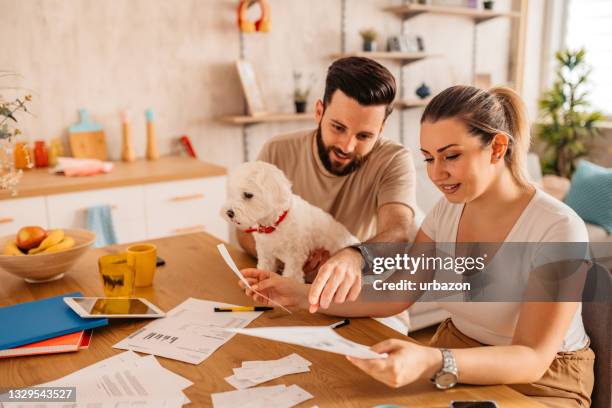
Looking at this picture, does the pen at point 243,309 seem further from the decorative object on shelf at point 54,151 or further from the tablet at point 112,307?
the decorative object on shelf at point 54,151

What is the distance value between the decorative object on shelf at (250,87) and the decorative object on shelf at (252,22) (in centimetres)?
23

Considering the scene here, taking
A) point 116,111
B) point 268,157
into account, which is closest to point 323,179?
point 268,157

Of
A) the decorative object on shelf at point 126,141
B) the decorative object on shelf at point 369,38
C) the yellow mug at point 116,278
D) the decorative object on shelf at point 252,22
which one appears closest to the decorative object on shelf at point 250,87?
the decorative object on shelf at point 252,22

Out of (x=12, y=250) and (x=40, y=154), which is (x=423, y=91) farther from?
(x=12, y=250)

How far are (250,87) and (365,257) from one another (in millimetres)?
2436

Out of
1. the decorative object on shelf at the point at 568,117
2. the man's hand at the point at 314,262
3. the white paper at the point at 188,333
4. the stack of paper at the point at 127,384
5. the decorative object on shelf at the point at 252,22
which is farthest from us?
the decorative object on shelf at the point at 568,117

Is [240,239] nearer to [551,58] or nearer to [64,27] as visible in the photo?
[64,27]

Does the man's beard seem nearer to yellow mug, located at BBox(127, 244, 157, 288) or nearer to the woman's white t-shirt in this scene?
the woman's white t-shirt

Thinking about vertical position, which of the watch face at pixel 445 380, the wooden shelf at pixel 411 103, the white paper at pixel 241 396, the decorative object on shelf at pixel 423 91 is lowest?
the white paper at pixel 241 396

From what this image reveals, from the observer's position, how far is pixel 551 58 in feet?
16.5

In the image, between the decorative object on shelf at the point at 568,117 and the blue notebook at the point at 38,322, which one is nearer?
the blue notebook at the point at 38,322

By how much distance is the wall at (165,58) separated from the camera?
9.83ft

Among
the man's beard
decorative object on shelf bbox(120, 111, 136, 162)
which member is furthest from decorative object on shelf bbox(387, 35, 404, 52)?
the man's beard

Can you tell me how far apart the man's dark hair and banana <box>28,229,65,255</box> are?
912mm
